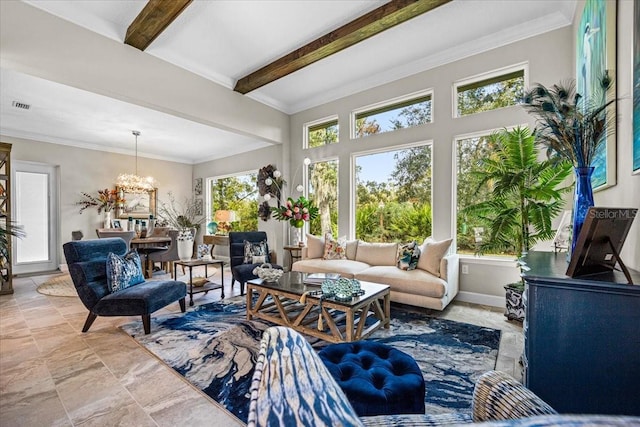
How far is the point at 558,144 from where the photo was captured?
172 cm

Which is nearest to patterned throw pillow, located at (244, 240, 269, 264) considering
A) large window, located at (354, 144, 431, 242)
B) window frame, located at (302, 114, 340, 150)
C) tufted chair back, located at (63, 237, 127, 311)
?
large window, located at (354, 144, 431, 242)

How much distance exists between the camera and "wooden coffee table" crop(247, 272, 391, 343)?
246 cm

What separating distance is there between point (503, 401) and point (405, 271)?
9.10 feet

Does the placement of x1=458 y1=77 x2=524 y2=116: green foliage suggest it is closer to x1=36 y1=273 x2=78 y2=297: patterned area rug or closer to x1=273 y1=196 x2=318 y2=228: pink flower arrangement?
x1=273 y1=196 x2=318 y2=228: pink flower arrangement

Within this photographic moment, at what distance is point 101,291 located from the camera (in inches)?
115

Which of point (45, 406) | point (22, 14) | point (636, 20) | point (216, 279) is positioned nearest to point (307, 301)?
point (45, 406)

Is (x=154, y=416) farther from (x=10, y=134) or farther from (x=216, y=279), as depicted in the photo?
(x=10, y=134)

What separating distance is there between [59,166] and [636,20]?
864 cm

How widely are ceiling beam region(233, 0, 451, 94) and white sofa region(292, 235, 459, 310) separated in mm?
2616

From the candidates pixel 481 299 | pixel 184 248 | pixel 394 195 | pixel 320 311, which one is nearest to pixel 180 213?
pixel 184 248

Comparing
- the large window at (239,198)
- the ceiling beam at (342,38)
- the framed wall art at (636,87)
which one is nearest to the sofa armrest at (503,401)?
the framed wall art at (636,87)

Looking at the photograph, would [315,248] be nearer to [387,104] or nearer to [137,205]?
[387,104]

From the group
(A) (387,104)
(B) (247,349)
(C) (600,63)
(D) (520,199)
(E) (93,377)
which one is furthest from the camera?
(A) (387,104)

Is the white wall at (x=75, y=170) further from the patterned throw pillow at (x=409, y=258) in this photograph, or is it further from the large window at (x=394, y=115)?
the patterned throw pillow at (x=409, y=258)
